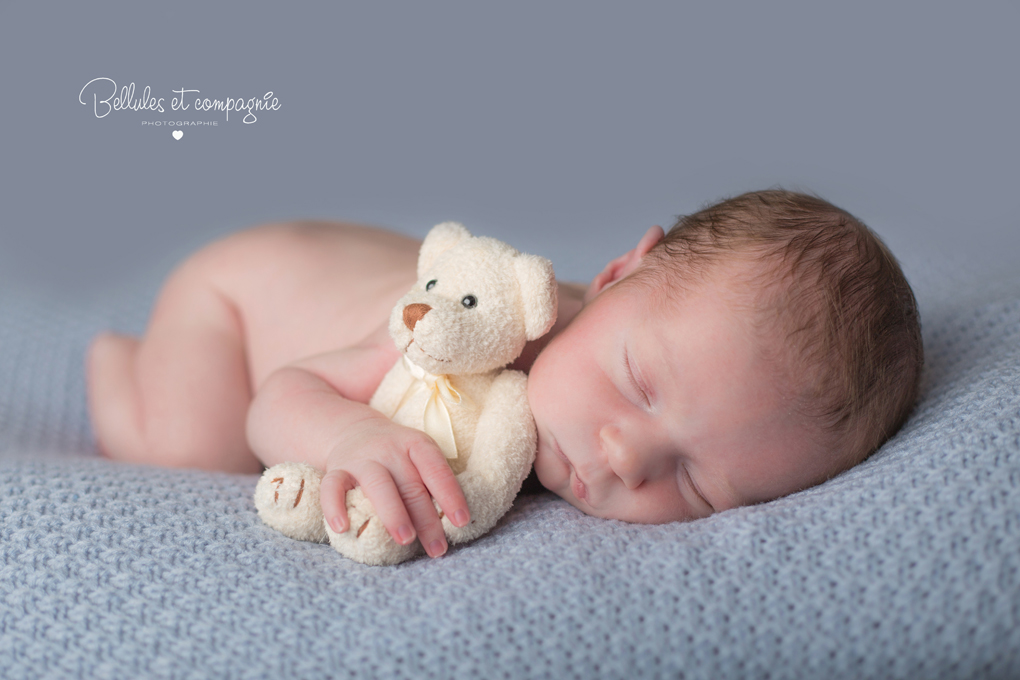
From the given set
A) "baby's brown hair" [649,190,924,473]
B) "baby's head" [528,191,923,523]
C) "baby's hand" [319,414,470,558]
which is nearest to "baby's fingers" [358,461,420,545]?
"baby's hand" [319,414,470,558]

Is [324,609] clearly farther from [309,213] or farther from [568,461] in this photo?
[309,213]

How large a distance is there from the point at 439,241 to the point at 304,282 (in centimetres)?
74

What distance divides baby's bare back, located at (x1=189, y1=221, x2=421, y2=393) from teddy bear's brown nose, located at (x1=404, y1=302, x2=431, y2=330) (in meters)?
0.52

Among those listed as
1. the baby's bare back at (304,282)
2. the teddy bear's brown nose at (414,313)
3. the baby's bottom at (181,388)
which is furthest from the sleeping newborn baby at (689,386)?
the baby's bottom at (181,388)

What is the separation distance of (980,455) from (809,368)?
0.78ft

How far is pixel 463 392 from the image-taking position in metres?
1.26

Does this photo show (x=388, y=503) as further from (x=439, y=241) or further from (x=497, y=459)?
(x=439, y=241)

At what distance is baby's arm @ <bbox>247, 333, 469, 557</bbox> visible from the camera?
1064mm

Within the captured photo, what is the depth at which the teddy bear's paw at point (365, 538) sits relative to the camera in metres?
1.06

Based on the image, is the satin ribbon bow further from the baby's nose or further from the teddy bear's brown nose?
the baby's nose

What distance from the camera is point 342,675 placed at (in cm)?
87

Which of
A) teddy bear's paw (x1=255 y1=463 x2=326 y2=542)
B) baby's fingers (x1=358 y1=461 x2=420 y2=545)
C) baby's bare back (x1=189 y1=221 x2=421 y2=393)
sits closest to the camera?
baby's fingers (x1=358 y1=461 x2=420 y2=545)

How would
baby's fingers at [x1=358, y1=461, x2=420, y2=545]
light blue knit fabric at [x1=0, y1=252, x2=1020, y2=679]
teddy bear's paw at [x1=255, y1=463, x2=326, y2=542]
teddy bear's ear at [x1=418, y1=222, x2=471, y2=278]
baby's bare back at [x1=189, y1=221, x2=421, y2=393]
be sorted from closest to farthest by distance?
light blue knit fabric at [x1=0, y1=252, x2=1020, y2=679]
baby's fingers at [x1=358, y1=461, x2=420, y2=545]
teddy bear's paw at [x1=255, y1=463, x2=326, y2=542]
teddy bear's ear at [x1=418, y1=222, x2=471, y2=278]
baby's bare back at [x1=189, y1=221, x2=421, y2=393]

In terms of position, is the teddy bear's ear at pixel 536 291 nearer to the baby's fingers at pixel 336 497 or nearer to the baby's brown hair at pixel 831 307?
the baby's brown hair at pixel 831 307
